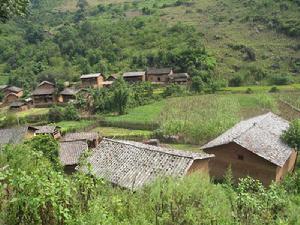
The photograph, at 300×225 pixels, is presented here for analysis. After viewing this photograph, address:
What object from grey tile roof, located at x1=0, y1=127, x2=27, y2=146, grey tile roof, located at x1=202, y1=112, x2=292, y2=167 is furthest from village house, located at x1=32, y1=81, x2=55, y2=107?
grey tile roof, located at x1=202, y1=112, x2=292, y2=167

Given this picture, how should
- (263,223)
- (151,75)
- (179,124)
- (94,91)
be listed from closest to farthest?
(263,223), (179,124), (94,91), (151,75)

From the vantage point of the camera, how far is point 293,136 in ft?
73.9

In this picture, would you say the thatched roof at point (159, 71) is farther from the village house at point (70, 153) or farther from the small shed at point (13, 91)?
the village house at point (70, 153)

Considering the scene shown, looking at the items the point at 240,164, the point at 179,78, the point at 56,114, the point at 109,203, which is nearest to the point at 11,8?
the point at 109,203

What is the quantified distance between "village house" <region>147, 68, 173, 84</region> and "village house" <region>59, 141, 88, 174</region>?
33.8 metres

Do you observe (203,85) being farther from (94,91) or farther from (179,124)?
(179,124)

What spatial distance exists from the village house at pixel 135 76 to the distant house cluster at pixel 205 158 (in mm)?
35094

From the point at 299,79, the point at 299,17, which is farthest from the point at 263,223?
the point at 299,17

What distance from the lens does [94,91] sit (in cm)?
5272

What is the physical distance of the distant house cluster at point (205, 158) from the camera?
54.4ft

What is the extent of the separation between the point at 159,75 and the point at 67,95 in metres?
14.6

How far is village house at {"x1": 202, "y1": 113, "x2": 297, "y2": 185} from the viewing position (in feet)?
Result: 68.1

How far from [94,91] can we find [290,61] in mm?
32581

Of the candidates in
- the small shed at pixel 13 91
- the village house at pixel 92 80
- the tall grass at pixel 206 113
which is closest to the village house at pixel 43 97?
the village house at pixel 92 80
